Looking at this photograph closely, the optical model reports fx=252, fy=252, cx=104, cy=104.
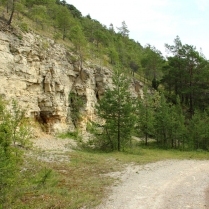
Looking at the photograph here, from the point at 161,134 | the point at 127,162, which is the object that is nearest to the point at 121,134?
the point at 127,162

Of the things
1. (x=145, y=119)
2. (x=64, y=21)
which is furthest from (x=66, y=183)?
(x=64, y=21)

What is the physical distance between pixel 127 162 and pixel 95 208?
37.4ft

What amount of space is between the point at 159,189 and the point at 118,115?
15.1 m

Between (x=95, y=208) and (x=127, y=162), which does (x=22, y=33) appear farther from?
(x=95, y=208)

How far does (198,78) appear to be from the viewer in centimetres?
4875

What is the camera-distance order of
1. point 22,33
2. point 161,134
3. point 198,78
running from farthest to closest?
point 198,78, point 161,134, point 22,33

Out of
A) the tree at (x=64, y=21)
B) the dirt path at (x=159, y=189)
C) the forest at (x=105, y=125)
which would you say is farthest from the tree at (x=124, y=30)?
the dirt path at (x=159, y=189)

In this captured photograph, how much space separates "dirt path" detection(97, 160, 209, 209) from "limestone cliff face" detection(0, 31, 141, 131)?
1343 centimetres

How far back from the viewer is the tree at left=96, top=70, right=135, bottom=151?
89.0ft

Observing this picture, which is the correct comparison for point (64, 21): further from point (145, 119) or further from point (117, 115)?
point (117, 115)

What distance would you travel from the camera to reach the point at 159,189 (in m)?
12.5

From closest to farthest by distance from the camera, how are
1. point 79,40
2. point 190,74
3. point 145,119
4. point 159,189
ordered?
1. point 159,189
2. point 145,119
3. point 79,40
4. point 190,74

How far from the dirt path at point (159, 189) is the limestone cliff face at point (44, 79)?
13.4 meters

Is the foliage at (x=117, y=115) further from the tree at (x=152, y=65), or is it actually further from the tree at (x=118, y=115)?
the tree at (x=152, y=65)
